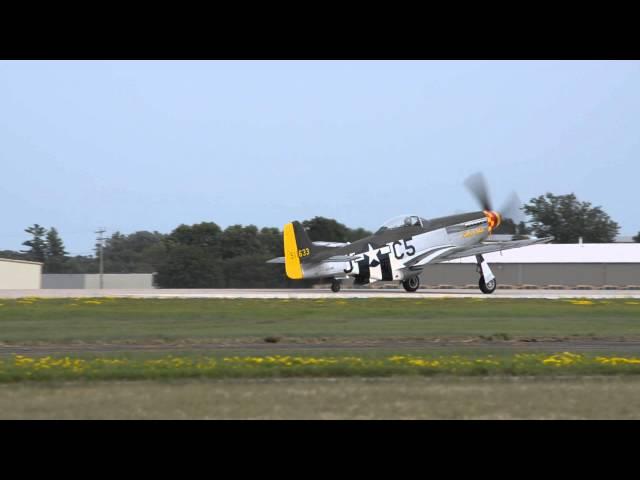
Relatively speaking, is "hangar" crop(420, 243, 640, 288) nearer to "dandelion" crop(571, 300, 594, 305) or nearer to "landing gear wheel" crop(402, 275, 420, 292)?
"landing gear wheel" crop(402, 275, 420, 292)

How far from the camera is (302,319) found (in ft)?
83.4

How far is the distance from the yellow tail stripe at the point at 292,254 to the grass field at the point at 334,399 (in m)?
26.8

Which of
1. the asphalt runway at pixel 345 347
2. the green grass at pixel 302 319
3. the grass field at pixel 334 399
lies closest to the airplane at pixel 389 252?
the green grass at pixel 302 319

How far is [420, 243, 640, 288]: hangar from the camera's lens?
2640 inches

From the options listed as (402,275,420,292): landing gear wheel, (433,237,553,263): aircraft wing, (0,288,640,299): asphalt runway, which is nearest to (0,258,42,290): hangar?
(0,288,640,299): asphalt runway

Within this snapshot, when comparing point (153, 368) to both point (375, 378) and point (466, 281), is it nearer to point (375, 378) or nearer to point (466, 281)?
point (375, 378)

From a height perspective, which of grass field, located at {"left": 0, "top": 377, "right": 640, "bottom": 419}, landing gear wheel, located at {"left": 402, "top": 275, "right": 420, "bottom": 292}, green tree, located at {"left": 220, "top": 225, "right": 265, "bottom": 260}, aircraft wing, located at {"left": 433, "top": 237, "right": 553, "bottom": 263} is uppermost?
green tree, located at {"left": 220, "top": 225, "right": 265, "bottom": 260}

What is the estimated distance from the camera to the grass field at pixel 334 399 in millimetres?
9430

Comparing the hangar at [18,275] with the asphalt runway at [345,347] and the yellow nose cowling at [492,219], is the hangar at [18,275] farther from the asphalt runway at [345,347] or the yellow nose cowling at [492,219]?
the asphalt runway at [345,347]

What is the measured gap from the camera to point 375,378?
12.7m

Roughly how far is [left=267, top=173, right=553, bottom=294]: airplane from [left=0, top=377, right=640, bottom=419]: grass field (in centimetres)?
2645

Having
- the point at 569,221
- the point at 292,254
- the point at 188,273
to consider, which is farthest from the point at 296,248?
the point at 569,221

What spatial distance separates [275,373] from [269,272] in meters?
52.2
